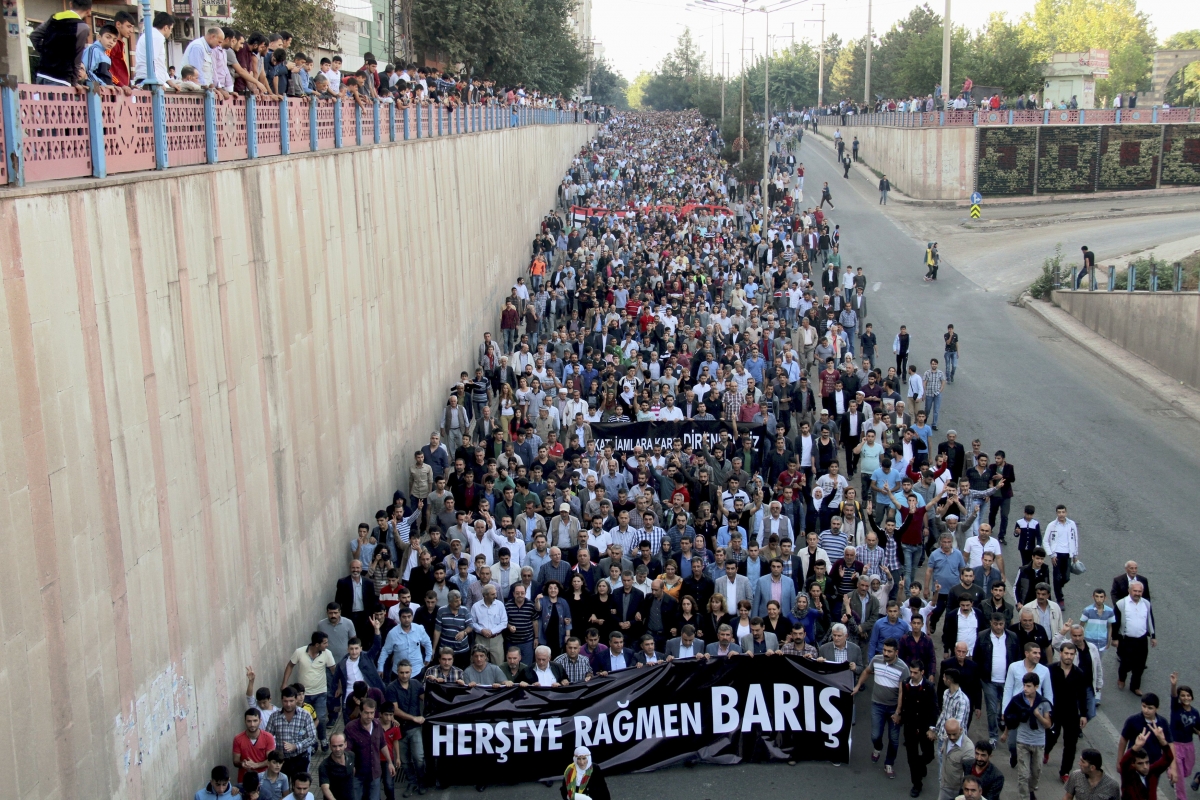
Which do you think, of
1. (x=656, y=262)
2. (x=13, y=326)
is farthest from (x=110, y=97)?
(x=656, y=262)

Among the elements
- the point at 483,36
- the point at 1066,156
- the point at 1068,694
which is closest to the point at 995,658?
the point at 1068,694

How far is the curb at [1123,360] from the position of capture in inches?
948

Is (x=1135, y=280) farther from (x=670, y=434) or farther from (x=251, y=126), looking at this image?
(x=251, y=126)

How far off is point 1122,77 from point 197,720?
124770 mm

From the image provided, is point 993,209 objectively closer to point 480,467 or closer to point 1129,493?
point 1129,493

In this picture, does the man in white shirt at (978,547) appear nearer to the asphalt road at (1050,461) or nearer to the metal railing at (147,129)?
the asphalt road at (1050,461)

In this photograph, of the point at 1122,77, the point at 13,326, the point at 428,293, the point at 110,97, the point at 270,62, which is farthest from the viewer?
the point at 1122,77

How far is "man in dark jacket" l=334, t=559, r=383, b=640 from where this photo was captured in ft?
42.3

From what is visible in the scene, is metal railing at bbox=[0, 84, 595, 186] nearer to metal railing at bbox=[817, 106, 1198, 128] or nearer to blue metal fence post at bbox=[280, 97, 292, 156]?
blue metal fence post at bbox=[280, 97, 292, 156]

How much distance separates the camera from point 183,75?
11539 mm

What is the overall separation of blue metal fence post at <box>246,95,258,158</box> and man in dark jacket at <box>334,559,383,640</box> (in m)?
4.34

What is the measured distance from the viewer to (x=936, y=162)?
52.3 metres

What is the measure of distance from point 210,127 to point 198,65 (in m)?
1.33

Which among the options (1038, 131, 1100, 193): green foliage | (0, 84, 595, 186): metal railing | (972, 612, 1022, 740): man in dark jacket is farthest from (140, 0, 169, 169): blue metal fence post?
(1038, 131, 1100, 193): green foliage
